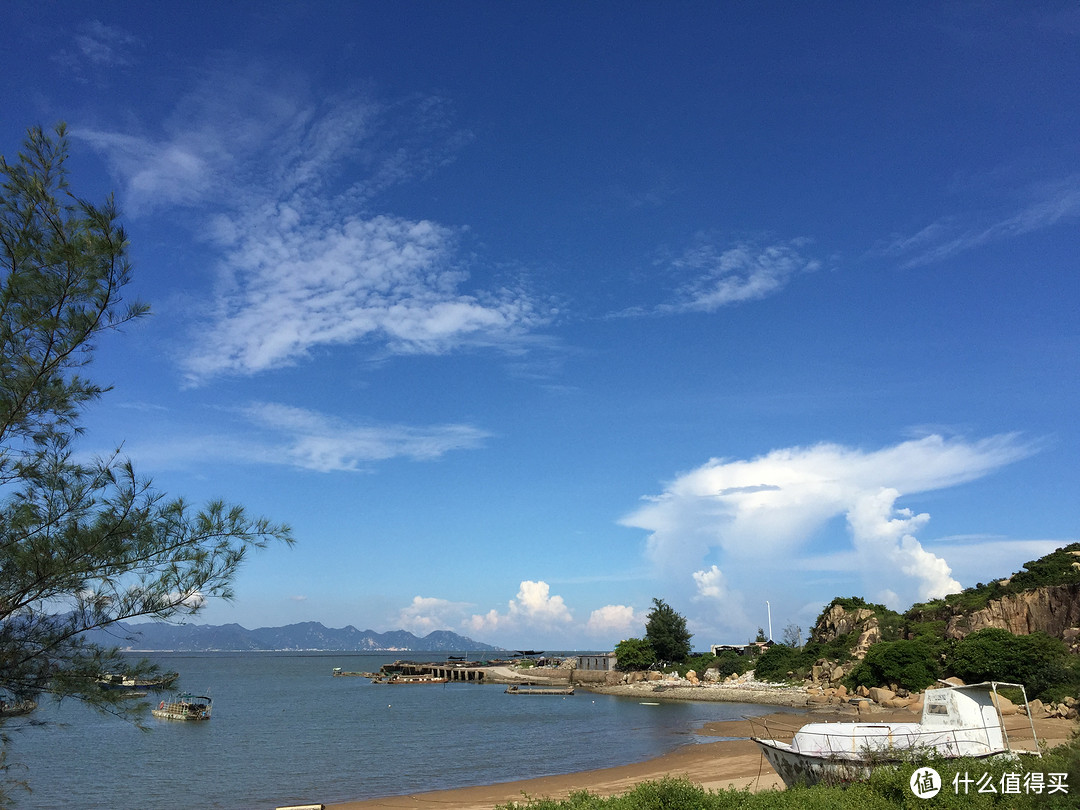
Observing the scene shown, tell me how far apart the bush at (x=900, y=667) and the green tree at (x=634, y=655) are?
35503mm

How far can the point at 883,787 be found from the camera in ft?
40.2

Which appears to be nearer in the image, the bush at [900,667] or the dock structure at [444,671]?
the bush at [900,667]

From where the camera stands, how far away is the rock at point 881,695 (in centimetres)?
4094

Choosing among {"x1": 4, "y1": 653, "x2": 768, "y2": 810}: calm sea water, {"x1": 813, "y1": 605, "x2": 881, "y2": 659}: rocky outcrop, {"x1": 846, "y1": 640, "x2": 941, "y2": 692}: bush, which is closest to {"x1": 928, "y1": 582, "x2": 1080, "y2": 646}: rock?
{"x1": 846, "y1": 640, "x2": 941, "y2": 692}: bush

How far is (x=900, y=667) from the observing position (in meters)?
43.2

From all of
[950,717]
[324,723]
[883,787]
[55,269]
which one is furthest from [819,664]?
[55,269]

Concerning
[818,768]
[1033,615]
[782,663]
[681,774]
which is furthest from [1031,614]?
[818,768]

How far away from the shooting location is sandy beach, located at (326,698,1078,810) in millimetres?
22531

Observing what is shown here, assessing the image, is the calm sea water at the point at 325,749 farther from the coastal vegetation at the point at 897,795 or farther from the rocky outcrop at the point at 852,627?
the rocky outcrop at the point at 852,627

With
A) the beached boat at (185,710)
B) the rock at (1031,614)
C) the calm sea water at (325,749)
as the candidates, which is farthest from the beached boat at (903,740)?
the beached boat at (185,710)

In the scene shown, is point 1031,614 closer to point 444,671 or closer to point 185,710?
point 185,710

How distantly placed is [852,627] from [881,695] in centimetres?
2071

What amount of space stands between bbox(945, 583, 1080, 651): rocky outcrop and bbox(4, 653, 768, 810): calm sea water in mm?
16662

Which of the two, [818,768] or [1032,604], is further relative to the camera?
[1032,604]
